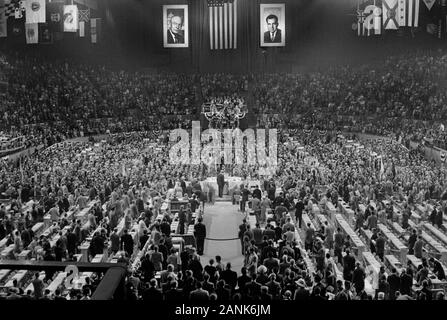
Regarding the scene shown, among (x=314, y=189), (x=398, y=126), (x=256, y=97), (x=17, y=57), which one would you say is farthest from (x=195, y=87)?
(x=314, y=189)

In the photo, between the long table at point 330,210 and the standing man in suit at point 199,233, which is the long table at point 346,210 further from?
the standing man in suit at point 199,233

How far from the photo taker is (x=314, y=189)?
69.4 feet

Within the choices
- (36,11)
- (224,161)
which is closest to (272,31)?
(224,161)

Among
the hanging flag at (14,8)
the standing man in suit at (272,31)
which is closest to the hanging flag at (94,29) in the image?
the hanging flag at (14,8)

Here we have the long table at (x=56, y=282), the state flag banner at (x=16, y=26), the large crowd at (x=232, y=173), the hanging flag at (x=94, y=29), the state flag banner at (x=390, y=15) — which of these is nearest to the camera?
the large crowd at (x=232, y=173)

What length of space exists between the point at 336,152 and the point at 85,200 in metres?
13.9

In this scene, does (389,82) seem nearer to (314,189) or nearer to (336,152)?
(336,152)

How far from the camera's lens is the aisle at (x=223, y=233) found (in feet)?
51.6

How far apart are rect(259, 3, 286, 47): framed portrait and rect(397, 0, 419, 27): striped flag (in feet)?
34.2

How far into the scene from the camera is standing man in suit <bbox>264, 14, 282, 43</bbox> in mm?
37594

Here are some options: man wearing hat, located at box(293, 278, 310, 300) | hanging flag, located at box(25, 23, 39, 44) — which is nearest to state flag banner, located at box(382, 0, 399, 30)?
hanging flag, located at box(25, 23, 39, 44)

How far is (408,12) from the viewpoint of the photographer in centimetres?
2825

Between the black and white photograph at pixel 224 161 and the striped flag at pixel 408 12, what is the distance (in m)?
0.10

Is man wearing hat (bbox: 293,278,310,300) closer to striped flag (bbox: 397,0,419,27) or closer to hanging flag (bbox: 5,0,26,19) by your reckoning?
striped flag (bbox: 397,0,419,27)
